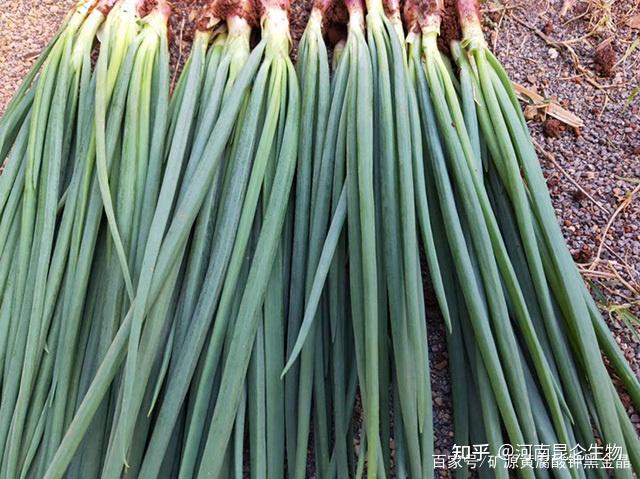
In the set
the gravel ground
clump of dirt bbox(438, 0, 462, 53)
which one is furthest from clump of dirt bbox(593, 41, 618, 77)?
clump of dirt bbox(438, 0, 462, 53)

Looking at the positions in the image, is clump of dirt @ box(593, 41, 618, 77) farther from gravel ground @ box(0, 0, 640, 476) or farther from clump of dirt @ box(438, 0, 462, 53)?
clump of dirt @ box(438, 0, 462, 53)

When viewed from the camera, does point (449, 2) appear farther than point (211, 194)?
Yes

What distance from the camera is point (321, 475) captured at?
2.62 feet

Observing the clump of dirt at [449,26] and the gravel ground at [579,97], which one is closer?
the gravel ground at [579,97]

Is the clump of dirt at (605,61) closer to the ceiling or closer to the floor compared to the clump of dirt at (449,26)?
closer to the floor

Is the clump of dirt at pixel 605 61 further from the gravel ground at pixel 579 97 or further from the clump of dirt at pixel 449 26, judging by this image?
the clump of dirt at pixel 449 26

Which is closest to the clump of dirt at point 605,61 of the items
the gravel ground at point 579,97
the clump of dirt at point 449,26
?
the gravel ground at point 579,97

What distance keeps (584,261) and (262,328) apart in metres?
0.63

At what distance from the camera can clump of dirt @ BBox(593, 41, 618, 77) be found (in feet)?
3.91

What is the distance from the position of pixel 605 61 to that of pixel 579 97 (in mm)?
106

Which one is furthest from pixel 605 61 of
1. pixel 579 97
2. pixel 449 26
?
pixel 449 26

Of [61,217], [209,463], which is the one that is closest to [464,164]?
[209,463]

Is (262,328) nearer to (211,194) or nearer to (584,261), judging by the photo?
(211,194)

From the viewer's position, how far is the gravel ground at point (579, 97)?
1.01m
